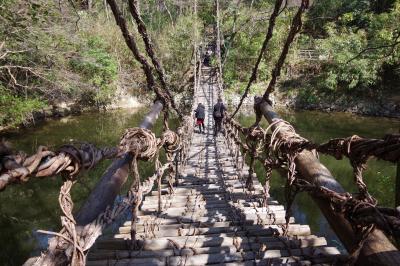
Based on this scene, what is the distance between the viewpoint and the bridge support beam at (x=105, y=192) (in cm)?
147

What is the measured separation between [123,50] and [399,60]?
11.1 metres

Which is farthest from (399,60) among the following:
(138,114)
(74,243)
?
(74,243)

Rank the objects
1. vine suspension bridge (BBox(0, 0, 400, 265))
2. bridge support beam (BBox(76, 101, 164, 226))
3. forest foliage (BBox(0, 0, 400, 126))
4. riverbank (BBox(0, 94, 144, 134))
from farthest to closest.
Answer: riverbank (BBox(0, 94, 144, 134)), forest foliage (BBox(0, 0, 400, 126)), bridge support beam (BBox(76, 101, 164, 226)), vine suspension bridge (BBox(0, 0, 400, 265))

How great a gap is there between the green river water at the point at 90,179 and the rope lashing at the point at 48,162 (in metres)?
0.74

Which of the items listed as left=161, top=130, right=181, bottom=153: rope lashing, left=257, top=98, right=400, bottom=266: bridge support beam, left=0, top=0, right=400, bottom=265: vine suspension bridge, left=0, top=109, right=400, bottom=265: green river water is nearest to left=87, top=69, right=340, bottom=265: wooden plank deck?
left=0, top=0, right=400, bottom=265: vine suspension bridge

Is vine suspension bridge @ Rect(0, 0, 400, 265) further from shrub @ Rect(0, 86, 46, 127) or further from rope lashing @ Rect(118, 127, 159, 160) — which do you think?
shrub @ Rect(0, 86, 46, 127)

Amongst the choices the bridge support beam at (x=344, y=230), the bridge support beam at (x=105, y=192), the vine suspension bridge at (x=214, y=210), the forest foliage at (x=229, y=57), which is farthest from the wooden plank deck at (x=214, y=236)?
the forest foliage at (x=229, y=57)

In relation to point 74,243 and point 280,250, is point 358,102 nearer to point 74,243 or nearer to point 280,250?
point 280,250

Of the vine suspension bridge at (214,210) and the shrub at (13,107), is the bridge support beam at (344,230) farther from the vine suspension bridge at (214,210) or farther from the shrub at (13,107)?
the shrub at (13,107)

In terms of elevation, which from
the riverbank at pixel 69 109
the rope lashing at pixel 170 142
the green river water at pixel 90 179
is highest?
the rope lashing at pixel 170 142

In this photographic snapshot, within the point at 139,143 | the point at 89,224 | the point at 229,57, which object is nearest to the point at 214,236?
the point at 139,143

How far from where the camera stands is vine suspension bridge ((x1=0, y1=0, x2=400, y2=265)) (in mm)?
982

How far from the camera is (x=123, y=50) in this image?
55.4ft

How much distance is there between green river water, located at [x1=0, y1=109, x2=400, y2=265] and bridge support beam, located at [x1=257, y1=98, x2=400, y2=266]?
1220 millimetres
